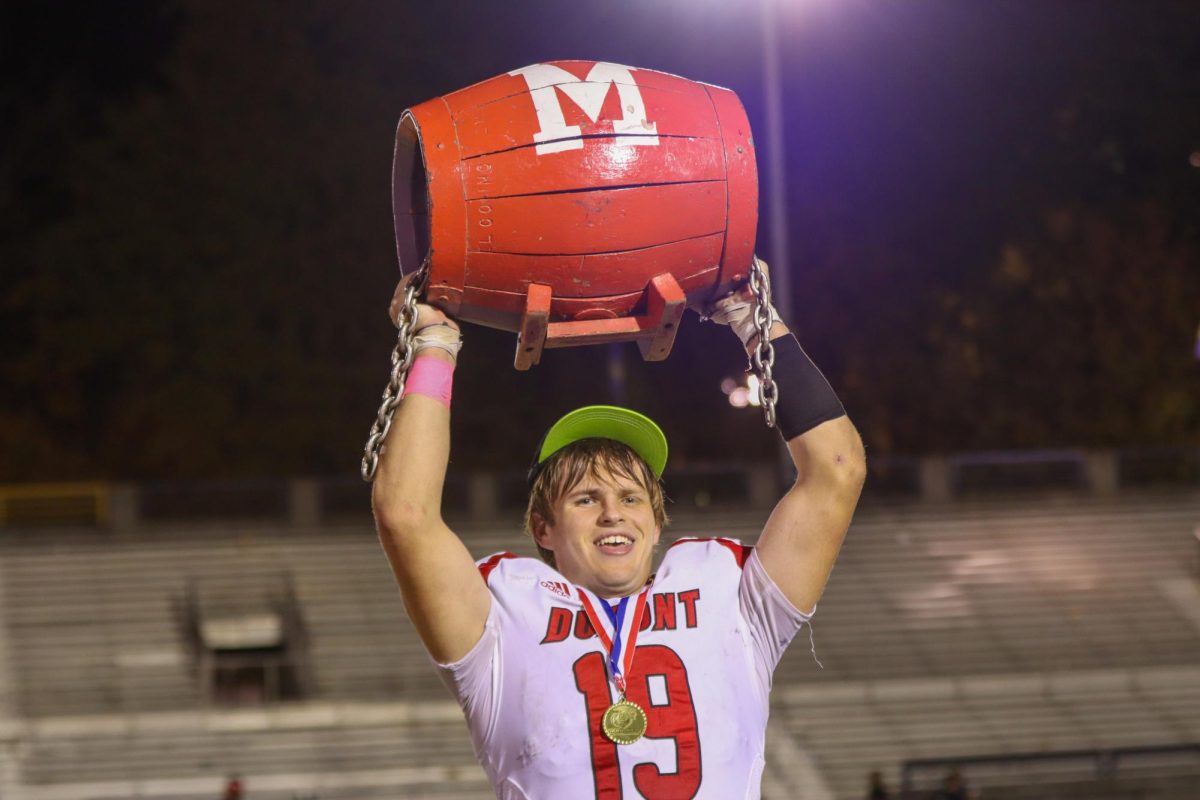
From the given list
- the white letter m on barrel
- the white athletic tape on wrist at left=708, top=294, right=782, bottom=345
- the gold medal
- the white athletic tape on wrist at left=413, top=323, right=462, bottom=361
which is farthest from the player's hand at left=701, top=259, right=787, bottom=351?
the gold medal

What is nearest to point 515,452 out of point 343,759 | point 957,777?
point 343,759

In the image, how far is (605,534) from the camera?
264 centimetres

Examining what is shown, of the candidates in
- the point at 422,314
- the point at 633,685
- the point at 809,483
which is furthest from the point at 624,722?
the point at 422,314

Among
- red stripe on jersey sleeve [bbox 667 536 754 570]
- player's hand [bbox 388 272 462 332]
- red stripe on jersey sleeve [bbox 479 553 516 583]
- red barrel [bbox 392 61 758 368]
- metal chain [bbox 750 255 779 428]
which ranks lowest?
red stripe on jersey sleeve [bbox 667 536 754 570]

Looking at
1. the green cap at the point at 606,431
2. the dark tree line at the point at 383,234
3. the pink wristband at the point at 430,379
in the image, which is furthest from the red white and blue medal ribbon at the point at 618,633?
the dark tree line at the point at 383,234

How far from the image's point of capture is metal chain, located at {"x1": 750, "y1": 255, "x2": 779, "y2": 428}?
258 centimetres

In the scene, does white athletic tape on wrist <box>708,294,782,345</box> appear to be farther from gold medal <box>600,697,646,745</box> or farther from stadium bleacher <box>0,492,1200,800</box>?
stadium bleacher <box>0,492,1200,800</box>

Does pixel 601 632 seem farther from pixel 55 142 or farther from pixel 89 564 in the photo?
pixel 55 142

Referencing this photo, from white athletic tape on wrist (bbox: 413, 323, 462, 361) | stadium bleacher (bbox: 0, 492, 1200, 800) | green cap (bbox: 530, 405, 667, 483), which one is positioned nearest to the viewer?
white athletic tape on wrist (bbox: 413, 323, 462, 361)

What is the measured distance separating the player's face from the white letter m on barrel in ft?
1.98

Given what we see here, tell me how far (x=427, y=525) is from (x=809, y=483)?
665 mm

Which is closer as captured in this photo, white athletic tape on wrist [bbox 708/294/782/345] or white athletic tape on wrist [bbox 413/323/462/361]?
white athletic tape on wrist [bbox 413/323/462/361]

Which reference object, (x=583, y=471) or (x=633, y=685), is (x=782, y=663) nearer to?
(x=583, y=471)

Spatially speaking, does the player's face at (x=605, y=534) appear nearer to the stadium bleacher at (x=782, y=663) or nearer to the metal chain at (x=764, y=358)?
the metal chain at (x=764, y=358)
